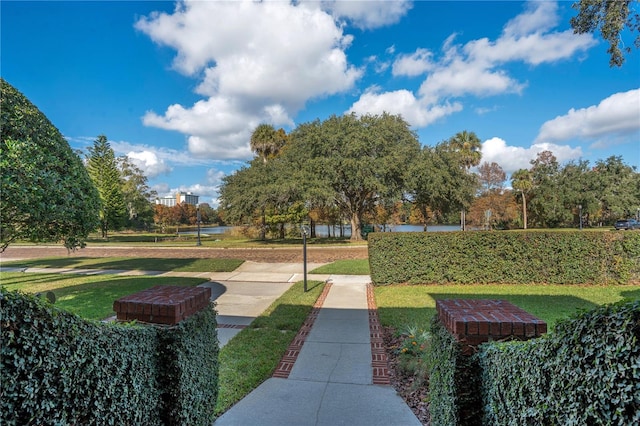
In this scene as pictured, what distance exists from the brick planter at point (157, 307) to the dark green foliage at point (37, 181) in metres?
3.90

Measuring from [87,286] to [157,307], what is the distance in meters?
8.85

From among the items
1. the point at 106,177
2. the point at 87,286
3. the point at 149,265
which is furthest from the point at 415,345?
the point at 106,177

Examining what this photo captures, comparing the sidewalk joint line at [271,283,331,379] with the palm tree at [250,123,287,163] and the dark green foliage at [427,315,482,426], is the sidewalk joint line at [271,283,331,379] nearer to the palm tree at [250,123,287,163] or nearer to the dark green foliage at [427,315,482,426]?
the dark green foliage at [427,315,482,426]

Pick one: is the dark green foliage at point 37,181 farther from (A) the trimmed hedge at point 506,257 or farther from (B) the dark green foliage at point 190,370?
(A) the trimmed hedge at point 506,257

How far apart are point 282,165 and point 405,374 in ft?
68.0

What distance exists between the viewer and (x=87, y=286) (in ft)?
29.3

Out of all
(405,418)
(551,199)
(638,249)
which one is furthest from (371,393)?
(551,199)

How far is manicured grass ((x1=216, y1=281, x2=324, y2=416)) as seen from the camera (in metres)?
3.34

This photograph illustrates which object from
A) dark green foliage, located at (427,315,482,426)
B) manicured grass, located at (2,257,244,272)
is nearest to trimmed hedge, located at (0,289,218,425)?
dark green foliage, located at (427,315,482,426)

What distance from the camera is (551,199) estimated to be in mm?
36062

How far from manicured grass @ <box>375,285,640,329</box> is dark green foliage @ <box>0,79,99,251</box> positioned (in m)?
6.07

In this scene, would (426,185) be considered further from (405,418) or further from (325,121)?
(405,418)

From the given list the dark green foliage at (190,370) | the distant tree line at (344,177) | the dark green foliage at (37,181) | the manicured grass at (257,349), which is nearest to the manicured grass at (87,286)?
the dark green foliage at (37,181)

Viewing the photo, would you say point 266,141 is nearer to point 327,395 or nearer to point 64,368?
point 327,395
